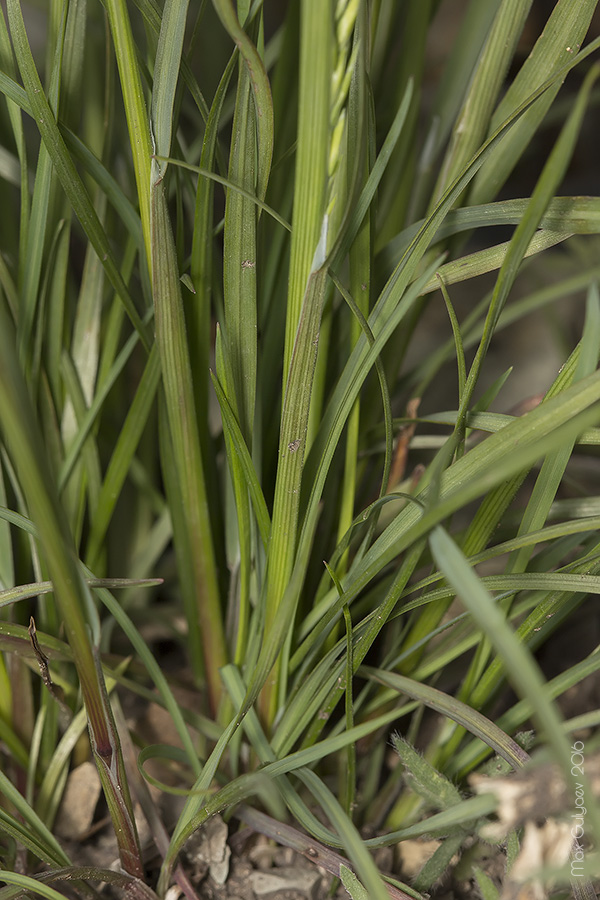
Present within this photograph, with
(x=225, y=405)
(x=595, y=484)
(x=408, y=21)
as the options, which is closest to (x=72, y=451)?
(x=225, y=405)

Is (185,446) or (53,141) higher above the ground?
(53,141)

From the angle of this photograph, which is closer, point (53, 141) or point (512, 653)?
point (512, 653)

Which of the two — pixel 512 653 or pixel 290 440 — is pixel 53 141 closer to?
pixel 290 440

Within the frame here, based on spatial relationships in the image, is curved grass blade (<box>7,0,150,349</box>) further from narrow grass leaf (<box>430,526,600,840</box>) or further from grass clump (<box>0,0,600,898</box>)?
narrow grass leaf (<box>430,526,600,840</box>)

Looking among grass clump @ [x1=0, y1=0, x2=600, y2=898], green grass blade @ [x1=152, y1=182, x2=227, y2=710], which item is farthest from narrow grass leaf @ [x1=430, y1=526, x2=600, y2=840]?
green grass blade @ [x1=152, y1=182, x2=227, y2=710]

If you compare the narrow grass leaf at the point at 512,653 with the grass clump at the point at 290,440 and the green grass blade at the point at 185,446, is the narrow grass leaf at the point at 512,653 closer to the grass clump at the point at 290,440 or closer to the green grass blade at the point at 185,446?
the grass clump at the point at 290,440

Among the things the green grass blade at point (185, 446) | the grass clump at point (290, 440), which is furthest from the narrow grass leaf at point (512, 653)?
the green grass blade at point (185, 446)

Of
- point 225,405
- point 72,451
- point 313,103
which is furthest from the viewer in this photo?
point 72,451

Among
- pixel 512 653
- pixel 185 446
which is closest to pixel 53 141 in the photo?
pixel 185 446

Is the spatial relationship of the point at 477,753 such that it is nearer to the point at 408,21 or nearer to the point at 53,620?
the point at 53,620
